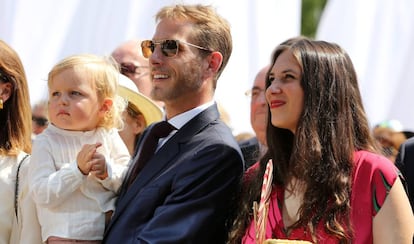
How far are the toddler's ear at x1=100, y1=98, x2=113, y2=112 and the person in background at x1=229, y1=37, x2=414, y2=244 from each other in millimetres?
735

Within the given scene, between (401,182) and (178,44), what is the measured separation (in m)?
1.20

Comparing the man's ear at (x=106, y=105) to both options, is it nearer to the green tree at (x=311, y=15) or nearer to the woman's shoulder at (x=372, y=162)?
the woman's shoulder at (x=372, y=162)

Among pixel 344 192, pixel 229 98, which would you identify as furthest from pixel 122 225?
pixel 229 98

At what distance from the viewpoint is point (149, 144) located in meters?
4.54

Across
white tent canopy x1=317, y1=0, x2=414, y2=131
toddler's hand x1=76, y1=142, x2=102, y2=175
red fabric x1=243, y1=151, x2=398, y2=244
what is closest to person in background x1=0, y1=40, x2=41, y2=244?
toddler's hand x1=76, y1=142, x2=102, y2=175

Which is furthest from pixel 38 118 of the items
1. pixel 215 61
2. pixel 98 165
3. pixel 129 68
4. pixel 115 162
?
pixel 98 165

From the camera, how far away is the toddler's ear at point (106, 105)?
4633 millimetres

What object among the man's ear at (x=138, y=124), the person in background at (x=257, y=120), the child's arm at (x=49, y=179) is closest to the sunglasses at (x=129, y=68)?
the man's ear at (x=138, y=124)

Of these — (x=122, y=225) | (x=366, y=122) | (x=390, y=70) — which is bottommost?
(x=390, y=70)

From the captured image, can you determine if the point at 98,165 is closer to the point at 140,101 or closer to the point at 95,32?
the point at 140,101

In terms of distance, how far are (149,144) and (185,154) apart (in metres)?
0.29

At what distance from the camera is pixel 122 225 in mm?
4230

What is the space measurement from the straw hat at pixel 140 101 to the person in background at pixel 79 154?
2.14 ft

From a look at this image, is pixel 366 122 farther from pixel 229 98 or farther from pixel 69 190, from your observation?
pixel 229 98
